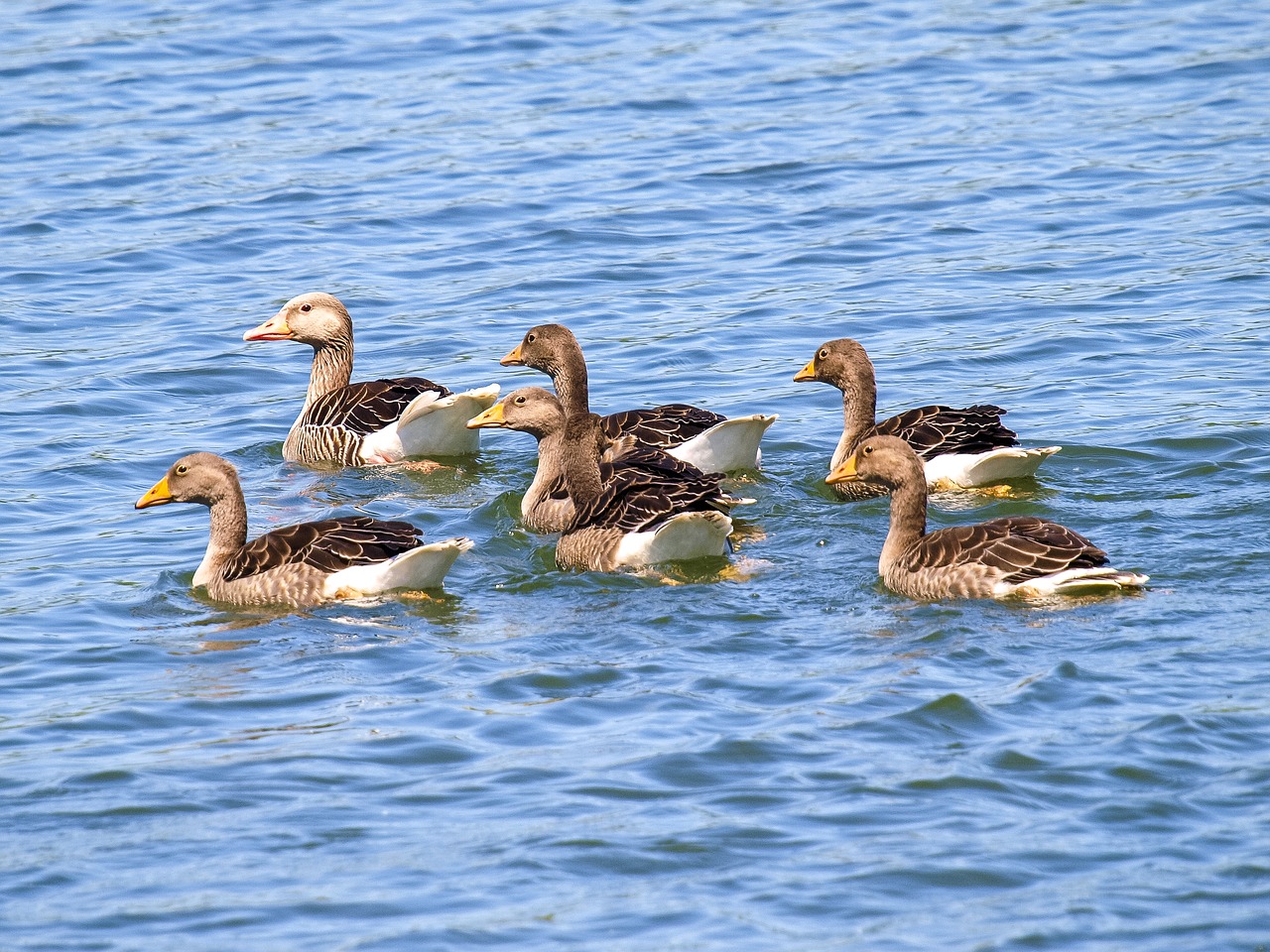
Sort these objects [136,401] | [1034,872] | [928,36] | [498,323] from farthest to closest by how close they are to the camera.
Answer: [928,36] < [498,323] < [136,401] < [1034,872]

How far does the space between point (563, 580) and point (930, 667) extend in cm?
306

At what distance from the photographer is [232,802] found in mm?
8773

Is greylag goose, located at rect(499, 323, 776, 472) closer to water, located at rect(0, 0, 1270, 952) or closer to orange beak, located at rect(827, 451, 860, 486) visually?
water, located at rect(0, 0, 1270, 952)

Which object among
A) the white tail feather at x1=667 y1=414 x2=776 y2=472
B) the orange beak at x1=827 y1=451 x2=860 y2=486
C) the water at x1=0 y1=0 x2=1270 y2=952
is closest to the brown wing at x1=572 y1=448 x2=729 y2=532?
the water at x1=0 y1=0 x2=1270 y2=952

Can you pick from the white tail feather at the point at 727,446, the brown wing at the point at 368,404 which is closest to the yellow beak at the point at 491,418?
the white tail feather at the point at 727,446

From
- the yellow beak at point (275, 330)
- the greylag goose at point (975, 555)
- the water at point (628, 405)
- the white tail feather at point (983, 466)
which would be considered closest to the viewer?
the water at point (628, 405)

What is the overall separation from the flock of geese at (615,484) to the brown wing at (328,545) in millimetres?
12

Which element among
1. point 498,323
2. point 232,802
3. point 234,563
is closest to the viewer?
point 232,802

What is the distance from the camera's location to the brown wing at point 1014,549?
10.8 metres

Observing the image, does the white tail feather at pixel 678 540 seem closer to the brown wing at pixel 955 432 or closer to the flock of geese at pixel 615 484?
the flock of geese at pixel 615 484

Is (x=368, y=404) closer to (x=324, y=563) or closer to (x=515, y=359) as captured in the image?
(x=515, y=359)

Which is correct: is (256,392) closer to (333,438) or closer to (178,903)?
(333,438)

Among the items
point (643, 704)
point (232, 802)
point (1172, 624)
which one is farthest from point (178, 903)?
point (1172, 624)

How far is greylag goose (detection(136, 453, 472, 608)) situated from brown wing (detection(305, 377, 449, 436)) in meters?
3.11
